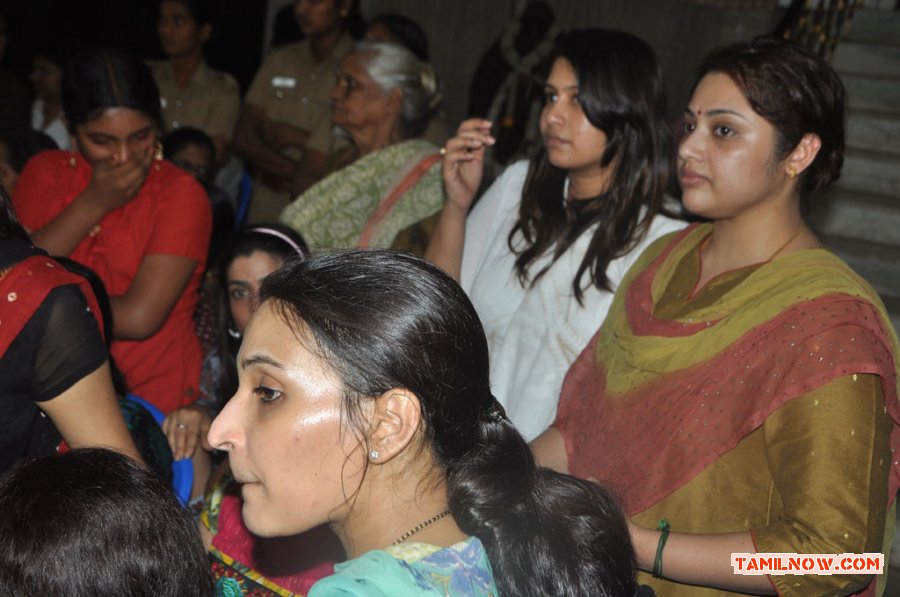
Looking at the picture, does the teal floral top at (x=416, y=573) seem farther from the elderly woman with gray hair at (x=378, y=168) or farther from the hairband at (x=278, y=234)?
the elderly woman with gray hair at (x=378, y=168)

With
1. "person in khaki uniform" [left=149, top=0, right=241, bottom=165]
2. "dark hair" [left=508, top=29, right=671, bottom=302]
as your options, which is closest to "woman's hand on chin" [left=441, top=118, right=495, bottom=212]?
"dark hair" [left=508, top=29, right=671, bottom=302]

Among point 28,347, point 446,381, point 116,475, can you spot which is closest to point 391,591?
point 446,381

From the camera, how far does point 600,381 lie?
6.61 ft

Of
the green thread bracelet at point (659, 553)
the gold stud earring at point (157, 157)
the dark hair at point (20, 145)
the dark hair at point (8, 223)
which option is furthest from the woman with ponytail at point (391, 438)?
the dark hair at point (20, 145)

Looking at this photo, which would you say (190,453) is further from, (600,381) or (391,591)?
(391,591)

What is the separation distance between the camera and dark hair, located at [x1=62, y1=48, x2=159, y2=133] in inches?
97.6

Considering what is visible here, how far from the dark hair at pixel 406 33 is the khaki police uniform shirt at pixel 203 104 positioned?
862mm

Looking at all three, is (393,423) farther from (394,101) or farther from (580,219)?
(394,101)

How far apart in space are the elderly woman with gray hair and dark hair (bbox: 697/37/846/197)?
4.22 feet

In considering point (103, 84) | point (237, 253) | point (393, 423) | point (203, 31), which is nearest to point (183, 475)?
point (237, 253)

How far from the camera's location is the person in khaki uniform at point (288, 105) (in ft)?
14.3

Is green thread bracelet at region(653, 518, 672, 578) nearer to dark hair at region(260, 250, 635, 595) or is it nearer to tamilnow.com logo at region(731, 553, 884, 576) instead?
tamilnow.com logo at region(731, 553, 884, 576)

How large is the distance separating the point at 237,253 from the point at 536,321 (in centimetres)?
90

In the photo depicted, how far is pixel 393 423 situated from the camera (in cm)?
122
